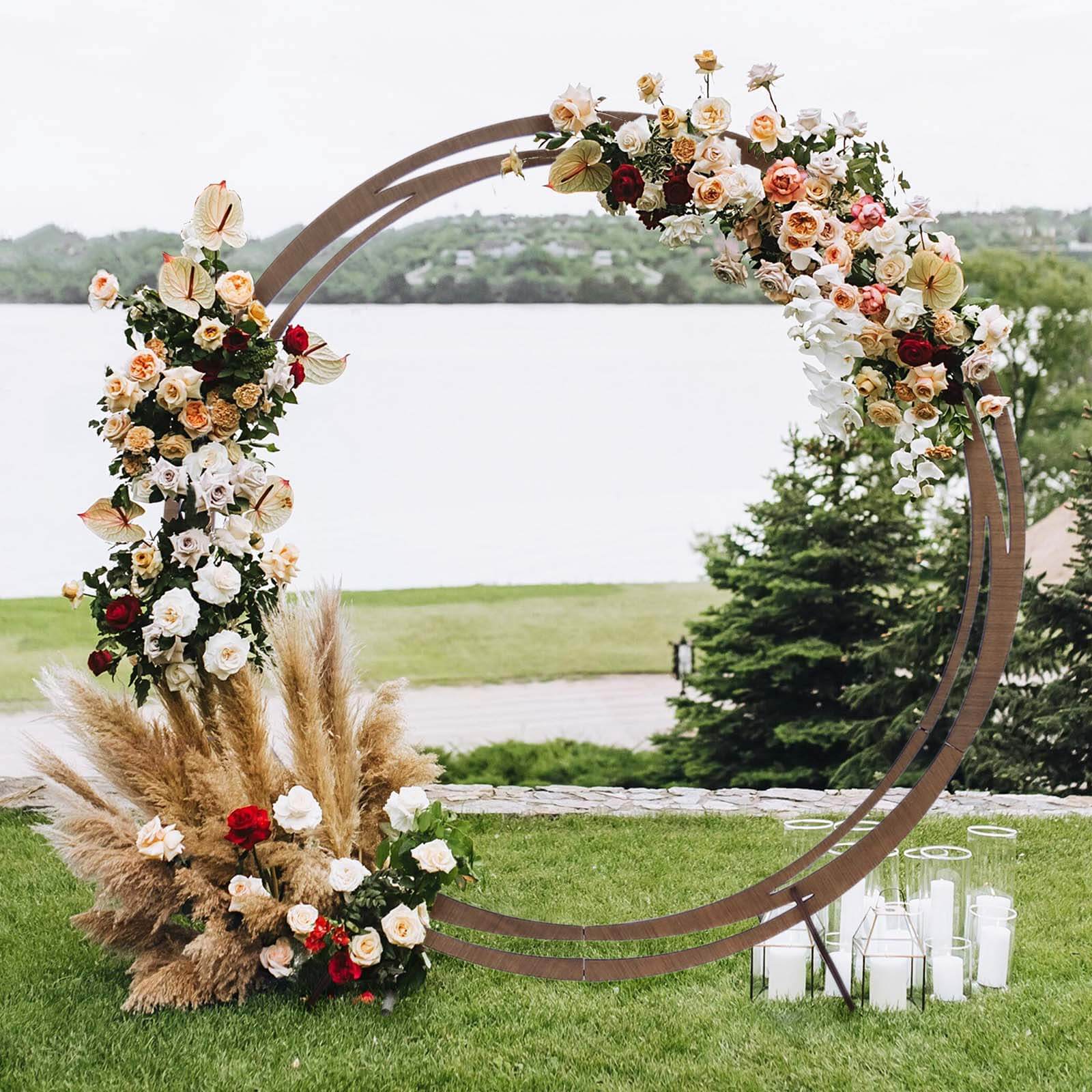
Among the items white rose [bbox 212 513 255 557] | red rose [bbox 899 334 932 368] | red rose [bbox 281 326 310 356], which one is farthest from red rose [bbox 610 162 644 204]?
white rose [bbox 212 513 255 557]

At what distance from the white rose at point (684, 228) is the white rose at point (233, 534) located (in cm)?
102

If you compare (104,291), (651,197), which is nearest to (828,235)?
(651,197)

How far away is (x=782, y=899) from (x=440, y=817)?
73 cm

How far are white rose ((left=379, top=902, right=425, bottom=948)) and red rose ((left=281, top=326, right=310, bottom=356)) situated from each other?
45.4 inches

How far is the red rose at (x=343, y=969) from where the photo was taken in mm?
2285

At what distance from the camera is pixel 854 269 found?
2.18 meters

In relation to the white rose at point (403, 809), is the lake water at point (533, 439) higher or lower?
higher

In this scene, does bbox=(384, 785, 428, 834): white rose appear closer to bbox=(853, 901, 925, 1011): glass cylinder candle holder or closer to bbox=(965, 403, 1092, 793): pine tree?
bbox=(853, 901, 925, 1011): glass cylinder candle holder

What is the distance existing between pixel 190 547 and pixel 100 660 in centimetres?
29

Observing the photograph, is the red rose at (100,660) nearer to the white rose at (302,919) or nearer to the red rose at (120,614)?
the red rose at (120,614)

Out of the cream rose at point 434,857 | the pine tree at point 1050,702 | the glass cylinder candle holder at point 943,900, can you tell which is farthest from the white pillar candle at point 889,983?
the pine tree at point 1050,702

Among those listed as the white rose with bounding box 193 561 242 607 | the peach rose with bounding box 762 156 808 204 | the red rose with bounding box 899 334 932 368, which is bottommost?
the white rose with bounding box 193 561 242 607

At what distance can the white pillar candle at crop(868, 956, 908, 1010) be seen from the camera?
2281mm

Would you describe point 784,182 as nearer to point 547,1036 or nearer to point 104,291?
point 104,291
